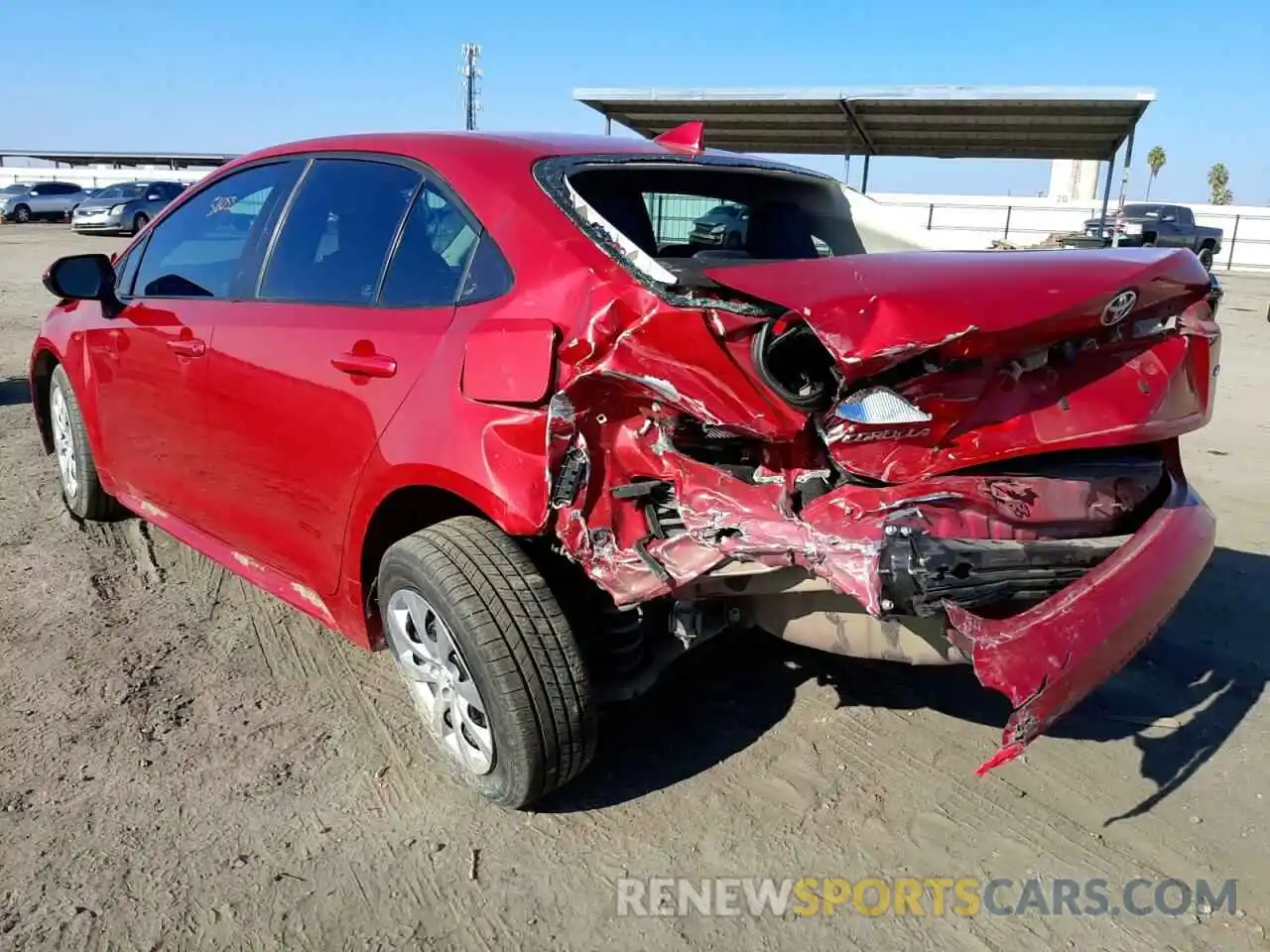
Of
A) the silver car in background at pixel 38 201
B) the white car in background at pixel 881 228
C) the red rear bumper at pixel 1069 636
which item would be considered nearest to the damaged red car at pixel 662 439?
the red rear bumper at pixel 1069 636

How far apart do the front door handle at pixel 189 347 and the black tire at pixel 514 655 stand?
54.0 inches

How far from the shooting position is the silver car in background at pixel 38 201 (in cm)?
3375

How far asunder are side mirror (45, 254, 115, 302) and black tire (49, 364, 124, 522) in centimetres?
69

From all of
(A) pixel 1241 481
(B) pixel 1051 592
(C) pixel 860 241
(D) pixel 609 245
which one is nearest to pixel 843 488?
(B) pixel 1051 592

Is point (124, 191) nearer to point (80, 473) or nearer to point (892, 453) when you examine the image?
point (80, 473)

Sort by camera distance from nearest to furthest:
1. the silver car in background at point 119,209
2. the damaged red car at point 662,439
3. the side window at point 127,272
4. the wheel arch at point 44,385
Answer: the damaged red car at point 662,439
the side window at point 127,272
the wheel arch at point 44,385
the silver car in background at point 119,209

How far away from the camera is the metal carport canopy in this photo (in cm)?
935

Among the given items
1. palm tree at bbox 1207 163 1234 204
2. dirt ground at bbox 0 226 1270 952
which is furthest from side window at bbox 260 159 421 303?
palm tree at bbox 1207 163 1234 204

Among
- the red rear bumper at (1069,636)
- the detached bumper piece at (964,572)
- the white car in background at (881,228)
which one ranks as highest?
the white car in background at (881,228)

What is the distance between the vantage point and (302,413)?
296 cm

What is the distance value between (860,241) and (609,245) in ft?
5.15

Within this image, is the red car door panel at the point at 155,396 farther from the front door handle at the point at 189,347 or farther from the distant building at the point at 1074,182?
the distant building at the point at 1074,182

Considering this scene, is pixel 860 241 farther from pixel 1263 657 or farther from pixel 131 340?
pixel 131 340

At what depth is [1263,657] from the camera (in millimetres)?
3645
